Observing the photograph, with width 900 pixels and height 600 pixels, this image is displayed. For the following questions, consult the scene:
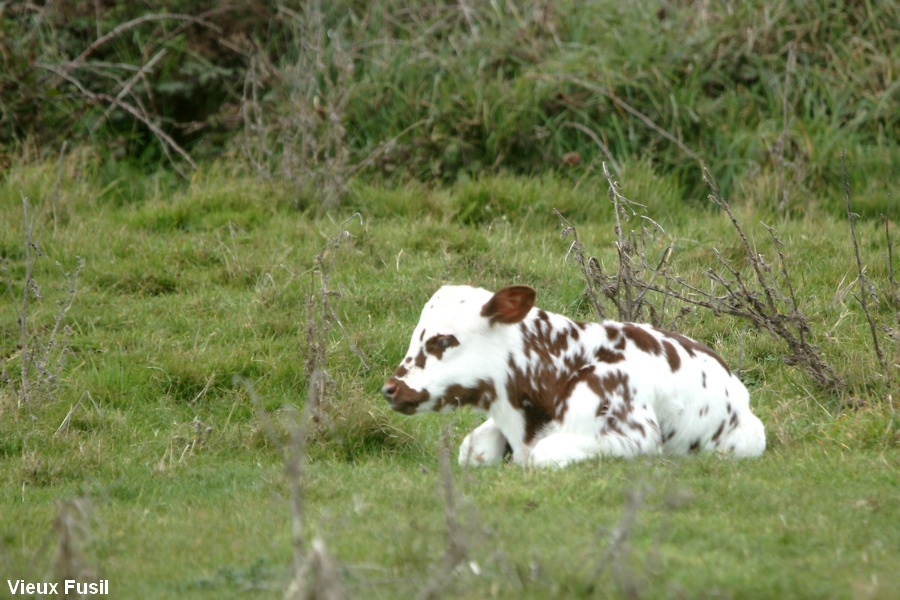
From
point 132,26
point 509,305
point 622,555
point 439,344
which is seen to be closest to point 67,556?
point 622,555

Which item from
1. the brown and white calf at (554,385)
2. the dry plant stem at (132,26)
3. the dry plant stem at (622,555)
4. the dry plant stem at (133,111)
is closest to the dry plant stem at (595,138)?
the dry plant stem at (133,111)

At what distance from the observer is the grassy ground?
4711 millimetres

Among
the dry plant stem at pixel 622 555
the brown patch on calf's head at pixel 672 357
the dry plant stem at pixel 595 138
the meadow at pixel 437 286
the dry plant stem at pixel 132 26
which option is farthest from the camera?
the dry plant stem at pixel 132 26

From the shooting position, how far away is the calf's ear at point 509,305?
6207mm

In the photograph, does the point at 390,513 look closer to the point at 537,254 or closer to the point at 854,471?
the point at 854,471

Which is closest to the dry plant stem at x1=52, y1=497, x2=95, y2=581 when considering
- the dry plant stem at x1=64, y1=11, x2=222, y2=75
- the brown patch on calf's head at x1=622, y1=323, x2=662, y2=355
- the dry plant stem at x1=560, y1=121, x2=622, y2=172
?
the brown patch on calf's head at x1=622, y1=323, x2=662, y2=355

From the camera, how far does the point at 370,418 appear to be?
717 cm

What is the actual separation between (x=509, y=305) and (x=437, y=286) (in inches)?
134

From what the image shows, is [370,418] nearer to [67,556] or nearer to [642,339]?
[642,339]

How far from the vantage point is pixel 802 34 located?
1318cm

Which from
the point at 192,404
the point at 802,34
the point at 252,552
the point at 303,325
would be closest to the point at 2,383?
the point at 192,404

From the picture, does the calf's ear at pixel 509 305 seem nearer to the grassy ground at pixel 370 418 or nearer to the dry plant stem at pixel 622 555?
the grassy ground at pixel 370 418

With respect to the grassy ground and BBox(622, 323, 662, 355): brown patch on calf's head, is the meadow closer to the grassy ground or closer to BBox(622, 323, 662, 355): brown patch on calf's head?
the grassy ground

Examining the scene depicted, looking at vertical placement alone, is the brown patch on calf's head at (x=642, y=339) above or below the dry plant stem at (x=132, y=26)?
above
